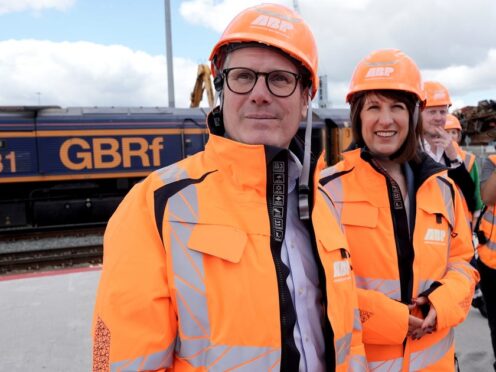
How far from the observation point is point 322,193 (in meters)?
1.49

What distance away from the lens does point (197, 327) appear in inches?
39.6

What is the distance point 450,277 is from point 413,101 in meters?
0.80

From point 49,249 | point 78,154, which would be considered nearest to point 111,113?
point 78,154

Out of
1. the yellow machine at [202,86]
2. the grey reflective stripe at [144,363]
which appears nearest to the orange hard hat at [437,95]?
the grey reflective stripe at [144,363]

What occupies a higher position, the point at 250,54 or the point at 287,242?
the point at 250,54

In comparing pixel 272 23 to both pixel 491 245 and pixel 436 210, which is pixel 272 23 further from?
pixel 491 245

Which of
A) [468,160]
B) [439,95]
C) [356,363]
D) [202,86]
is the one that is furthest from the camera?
[202,86]

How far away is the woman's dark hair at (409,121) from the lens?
1.79m

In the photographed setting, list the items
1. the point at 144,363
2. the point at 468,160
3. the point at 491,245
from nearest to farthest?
the point at 144,363 → the point at 491,245 → the point at 468,160

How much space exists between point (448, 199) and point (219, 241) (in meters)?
1.25

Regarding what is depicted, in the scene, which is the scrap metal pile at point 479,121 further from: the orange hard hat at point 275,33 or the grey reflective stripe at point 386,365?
the orange hard hat at point 275,33

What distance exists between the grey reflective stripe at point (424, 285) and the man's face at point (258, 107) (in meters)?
0.88

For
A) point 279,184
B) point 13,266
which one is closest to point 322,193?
point 279,184

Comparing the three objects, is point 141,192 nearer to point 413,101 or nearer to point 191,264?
point 191,264
